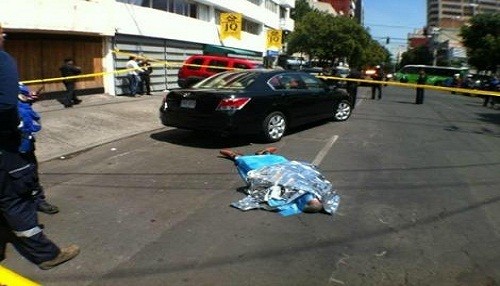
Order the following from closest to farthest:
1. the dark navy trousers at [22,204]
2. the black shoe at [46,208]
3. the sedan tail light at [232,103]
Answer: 1. the dark navy trousers at [22,204]
2. the black shoe at [46,208]
3. the sedan tail light at [232,103]

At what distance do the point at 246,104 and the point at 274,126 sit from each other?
95 centimetres

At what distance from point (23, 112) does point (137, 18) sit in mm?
17440

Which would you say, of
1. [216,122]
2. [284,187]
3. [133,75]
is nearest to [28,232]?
[284,187]

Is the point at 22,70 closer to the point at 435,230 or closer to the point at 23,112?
the point at 23,112

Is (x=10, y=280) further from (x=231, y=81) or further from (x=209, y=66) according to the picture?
(x=209, y=66)

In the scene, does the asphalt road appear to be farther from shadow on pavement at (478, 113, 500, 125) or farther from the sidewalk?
shadow on pavement at (478, 113, 500, 125)

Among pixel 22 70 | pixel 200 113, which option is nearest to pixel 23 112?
pixel 200 113

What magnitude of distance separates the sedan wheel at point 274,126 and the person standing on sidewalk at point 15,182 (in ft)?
19.5

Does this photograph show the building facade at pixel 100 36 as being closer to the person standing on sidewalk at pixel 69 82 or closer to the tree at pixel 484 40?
the person standing on sidewalk at pixel 69 82

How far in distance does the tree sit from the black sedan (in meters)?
37.0

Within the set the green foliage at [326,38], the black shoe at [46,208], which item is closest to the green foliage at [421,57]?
the green foliage at [326,38]

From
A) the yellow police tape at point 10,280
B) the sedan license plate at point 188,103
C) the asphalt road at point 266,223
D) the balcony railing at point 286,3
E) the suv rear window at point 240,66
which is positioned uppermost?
the balcony railing at point 286,3

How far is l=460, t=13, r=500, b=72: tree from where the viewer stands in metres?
43.1

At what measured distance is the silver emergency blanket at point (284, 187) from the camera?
5793mm
